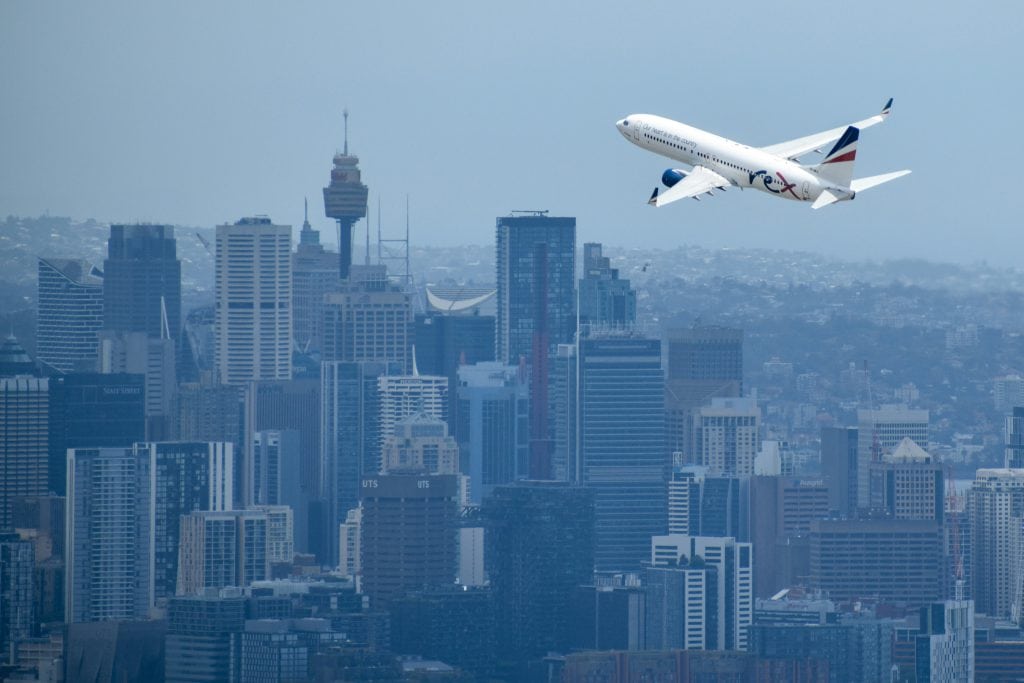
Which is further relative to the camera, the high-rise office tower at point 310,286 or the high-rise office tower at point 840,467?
the high-rise office tower at point 310,286

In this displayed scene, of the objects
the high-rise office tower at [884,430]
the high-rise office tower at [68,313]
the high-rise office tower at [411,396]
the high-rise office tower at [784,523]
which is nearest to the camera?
the high-rise office tower at [68,313]

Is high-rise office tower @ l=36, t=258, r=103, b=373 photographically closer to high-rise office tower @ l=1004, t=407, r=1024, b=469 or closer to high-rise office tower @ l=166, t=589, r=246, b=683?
high-rise office tower @ l=166, t=589, r=246, b=683

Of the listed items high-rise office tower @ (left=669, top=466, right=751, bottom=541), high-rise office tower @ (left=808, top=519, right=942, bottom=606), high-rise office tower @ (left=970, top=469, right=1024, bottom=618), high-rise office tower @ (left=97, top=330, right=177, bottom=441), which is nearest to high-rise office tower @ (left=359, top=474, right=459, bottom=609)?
high-rise office tower @ (left=97, top=330, right=177, bottom=441)

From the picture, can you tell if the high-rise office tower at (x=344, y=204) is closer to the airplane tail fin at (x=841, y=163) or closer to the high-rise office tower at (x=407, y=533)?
the high-rise office tower at (x=407, y=533)

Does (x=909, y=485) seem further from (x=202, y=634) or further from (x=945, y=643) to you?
(x=202, y=634)

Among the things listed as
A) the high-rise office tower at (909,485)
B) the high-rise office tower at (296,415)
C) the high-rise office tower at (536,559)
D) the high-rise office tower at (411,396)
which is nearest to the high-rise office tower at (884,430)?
the high-rise office tower at (909,485)

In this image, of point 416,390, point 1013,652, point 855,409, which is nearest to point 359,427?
point 416,390
